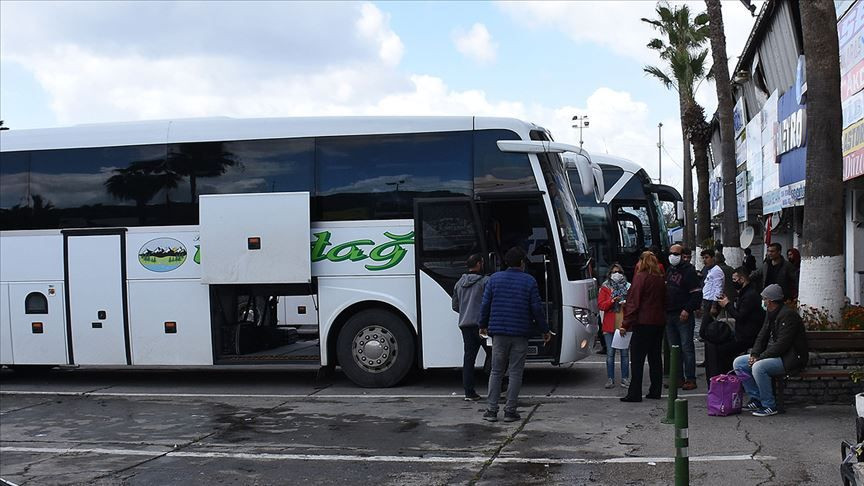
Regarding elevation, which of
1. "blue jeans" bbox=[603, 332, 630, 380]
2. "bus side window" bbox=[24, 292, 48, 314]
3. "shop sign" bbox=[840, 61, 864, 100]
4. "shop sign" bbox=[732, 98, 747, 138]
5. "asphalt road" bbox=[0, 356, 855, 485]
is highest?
"shop sign" bbox=[732, 98, 747, 138]

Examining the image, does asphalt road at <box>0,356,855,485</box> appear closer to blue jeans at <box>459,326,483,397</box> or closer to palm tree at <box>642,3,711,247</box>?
A: blue jeans at <box>459,326,483,397</box>

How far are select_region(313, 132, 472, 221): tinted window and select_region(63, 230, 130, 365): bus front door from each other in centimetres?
313

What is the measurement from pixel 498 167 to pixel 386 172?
1508 millimetres

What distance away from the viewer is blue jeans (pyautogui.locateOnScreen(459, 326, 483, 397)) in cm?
1107

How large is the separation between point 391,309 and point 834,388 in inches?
218

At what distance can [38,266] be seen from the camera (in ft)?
43.5

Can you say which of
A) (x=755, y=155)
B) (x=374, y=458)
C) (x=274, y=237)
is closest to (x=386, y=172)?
(x=274, y=237)

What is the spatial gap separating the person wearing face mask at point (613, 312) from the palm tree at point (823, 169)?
2.19m

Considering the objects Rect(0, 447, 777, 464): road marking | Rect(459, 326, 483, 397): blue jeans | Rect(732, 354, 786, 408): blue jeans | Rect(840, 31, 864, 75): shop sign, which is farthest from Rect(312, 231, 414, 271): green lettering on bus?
Rect(840, 31, 864, 75): shop sign

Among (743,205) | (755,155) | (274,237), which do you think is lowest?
(274,237)

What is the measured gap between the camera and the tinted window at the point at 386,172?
39.4ft

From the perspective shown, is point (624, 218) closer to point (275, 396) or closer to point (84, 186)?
point (275, 396)

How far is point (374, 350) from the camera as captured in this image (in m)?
12.3

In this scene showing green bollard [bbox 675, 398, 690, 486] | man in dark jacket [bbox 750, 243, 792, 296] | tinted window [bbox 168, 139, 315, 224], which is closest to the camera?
green bollard [bbox 675, 398, 690, 486]
